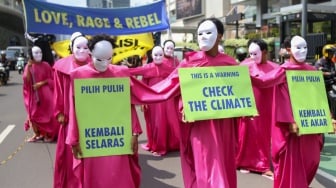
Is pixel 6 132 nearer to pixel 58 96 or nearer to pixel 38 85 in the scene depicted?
pixel 38 85

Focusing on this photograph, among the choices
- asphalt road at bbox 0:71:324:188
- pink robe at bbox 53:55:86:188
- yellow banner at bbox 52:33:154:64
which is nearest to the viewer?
pink robe at bbox 53:55:86:188

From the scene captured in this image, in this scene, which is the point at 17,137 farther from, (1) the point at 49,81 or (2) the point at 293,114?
(2) the point at 293,114

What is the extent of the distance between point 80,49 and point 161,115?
317 cm

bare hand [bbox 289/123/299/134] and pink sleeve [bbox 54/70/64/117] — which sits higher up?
pink sleeve [bbox 54/70/64/117]

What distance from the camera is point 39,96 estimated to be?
31.2 ft

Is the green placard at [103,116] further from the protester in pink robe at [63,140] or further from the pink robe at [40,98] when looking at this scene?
the pink robe at [40,98]

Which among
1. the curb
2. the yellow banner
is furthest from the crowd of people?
the yellow banner

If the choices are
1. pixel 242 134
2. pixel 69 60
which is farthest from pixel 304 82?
pixel 69 60

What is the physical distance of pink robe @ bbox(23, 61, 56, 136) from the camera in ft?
30.7

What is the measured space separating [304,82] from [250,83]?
72 centimetres

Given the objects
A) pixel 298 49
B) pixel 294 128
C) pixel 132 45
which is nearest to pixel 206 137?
pixel 294 128

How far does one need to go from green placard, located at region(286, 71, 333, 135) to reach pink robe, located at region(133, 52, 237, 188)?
72 cm

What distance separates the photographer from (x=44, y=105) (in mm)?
9539

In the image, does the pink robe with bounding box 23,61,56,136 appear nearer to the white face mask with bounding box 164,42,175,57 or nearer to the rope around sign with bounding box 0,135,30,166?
the rope around sign with bounding box 0,135,30,166
